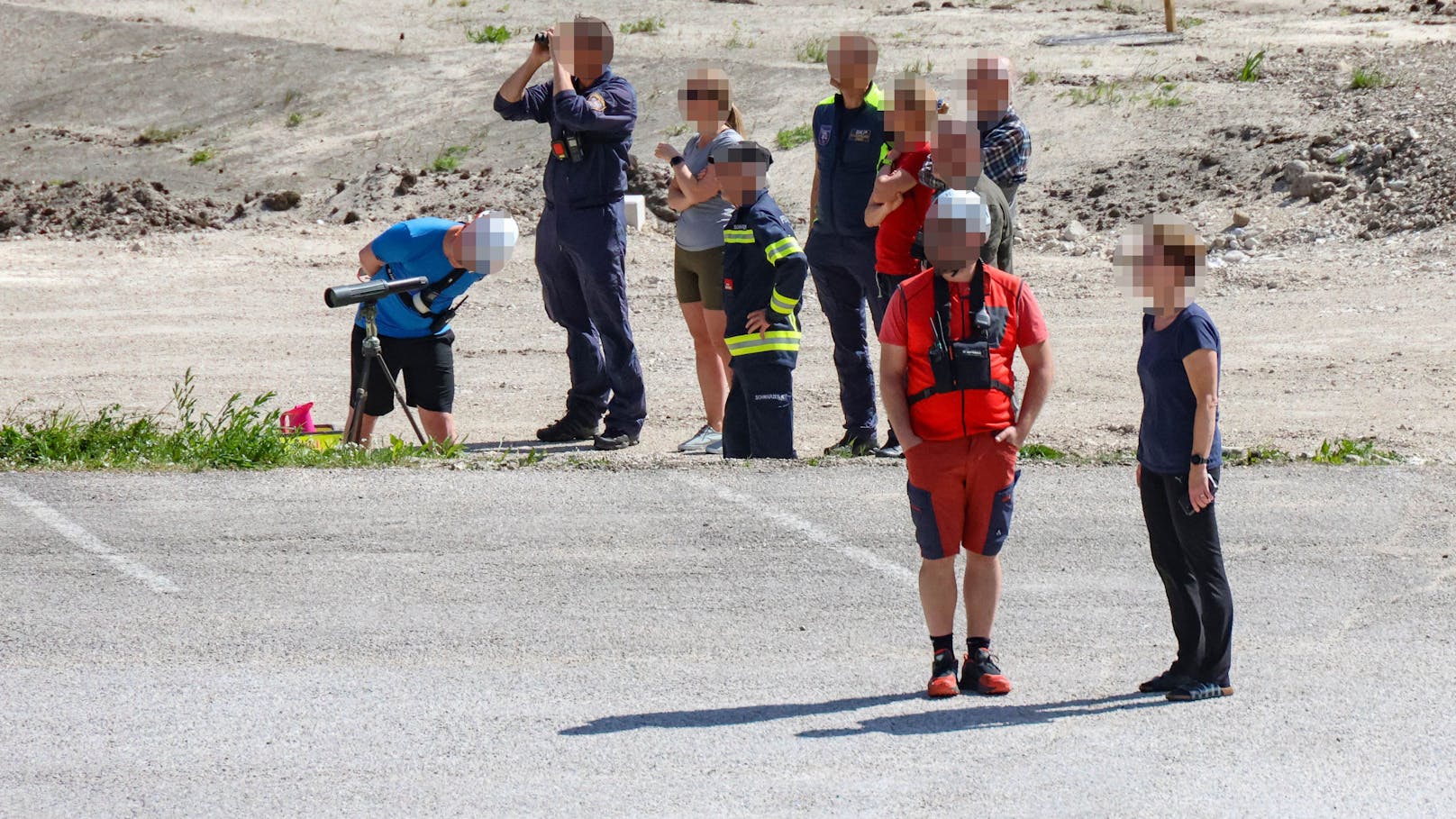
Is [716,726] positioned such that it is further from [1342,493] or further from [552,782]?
[1342,493]

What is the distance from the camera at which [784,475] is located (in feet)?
27.5

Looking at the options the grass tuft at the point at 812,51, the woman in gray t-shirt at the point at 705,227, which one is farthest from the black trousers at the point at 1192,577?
the grass tuft at the point at 812,51

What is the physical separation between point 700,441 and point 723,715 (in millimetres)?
4285

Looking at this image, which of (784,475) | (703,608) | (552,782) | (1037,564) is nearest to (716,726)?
(552,782)

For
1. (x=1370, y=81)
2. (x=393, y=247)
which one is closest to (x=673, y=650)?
(x=393, y=247)

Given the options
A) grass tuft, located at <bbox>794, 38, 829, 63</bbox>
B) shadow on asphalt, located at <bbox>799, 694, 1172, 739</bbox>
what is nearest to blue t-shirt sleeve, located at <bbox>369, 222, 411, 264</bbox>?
shadow on asphalt, located at <bbox>799, 694, 1172, 739</bbox>

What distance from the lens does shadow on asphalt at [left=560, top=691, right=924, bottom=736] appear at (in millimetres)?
5383

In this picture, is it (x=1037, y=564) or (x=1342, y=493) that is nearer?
(x=1037, y=564)

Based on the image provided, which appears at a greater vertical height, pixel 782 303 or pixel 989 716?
pixel 782 303

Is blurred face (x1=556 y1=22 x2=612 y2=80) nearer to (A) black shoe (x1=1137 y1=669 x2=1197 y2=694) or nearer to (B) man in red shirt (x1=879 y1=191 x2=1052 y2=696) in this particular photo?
(B) man in red shirt (x1=879 y1=191 x2=1052 y2=696)

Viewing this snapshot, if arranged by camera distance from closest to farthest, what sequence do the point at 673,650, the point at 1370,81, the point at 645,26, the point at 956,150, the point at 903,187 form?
the point at 673,650 → the point at 956,150 → the point at 903,187 → the point at 1370,81 → the point at 645,26

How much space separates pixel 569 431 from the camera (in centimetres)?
1018

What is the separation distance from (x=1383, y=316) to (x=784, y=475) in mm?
7465

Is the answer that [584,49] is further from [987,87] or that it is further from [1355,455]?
[1355,455]
